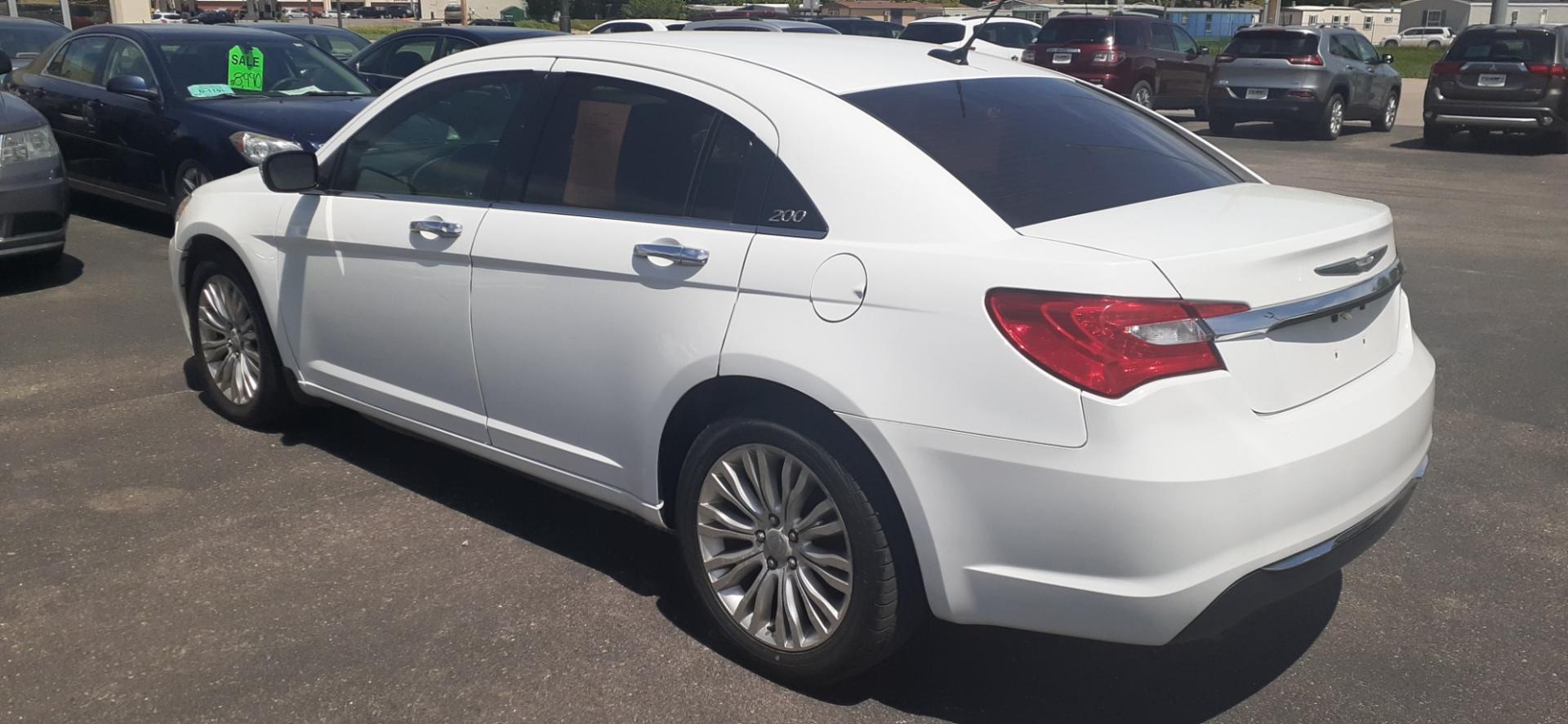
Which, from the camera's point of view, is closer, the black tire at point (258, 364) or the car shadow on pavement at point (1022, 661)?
the car shadow on pavement at point (1022, 661)

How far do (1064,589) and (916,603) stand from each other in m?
0.40

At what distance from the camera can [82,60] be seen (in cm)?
1061

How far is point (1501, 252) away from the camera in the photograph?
392 inches

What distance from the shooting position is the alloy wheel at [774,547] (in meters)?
3.31

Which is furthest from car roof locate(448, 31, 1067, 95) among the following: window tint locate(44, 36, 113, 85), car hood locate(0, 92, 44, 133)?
window tint locate(44, 36, 113, 85)

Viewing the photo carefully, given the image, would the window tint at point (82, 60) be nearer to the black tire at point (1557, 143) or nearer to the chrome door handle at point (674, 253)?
the chrome door handle at point (674, 253)

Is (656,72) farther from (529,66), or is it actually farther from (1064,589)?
(1064,589)

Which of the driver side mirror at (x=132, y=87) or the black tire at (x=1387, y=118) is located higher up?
the driver side mirror at (x=132, y=87)

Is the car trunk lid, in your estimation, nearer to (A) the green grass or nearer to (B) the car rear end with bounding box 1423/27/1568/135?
(B) the car rear end with bounding box 1423/27/1568/135

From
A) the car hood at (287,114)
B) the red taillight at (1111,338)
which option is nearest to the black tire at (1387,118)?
the car hood at (287,114)

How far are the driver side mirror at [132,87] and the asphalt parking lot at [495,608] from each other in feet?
13.5

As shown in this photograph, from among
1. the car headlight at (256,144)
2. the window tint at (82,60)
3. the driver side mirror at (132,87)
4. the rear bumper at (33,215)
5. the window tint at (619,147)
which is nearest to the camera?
the window tint at (619,147)

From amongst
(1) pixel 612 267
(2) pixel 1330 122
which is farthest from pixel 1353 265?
(2) pixel 1330 122

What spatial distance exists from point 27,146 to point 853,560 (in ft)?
22.5
